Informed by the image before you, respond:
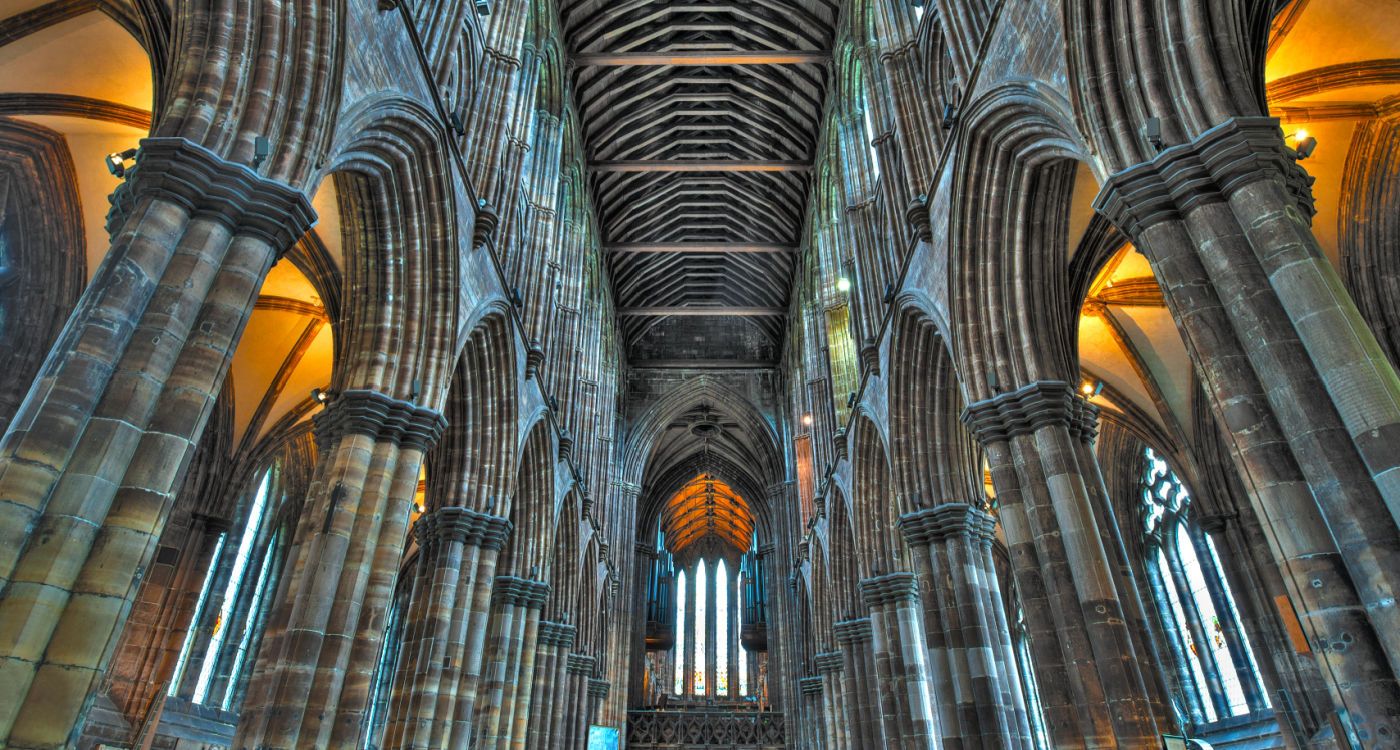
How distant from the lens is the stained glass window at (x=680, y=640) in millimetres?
37031

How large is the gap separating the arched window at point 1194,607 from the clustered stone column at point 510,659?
13061 millimetres

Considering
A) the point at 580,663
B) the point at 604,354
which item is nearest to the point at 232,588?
the point at 580,663

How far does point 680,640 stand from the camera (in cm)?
3791

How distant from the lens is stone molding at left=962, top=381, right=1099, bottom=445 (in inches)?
348

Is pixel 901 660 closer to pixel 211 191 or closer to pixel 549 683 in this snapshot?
pixel 549 683

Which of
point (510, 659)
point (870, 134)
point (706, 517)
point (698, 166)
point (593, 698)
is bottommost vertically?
point (510, 659)

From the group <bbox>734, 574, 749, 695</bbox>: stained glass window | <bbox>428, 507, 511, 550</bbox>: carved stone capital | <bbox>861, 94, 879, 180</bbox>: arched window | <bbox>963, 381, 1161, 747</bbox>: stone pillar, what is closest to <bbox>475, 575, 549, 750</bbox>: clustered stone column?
<bbox>428, 507, 511, 550</bbox>: carved stone capital

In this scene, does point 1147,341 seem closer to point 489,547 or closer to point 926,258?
point 926,258

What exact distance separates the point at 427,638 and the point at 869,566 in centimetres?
883

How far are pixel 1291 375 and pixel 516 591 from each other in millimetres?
Answer: 12619

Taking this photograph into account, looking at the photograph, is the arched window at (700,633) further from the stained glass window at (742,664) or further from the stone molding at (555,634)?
the stone molding at (555,634)

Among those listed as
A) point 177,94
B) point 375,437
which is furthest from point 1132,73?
point 375,437

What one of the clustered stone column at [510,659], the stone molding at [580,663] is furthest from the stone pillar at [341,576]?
the stone molding at [580,663]

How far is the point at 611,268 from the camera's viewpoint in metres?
27.9
